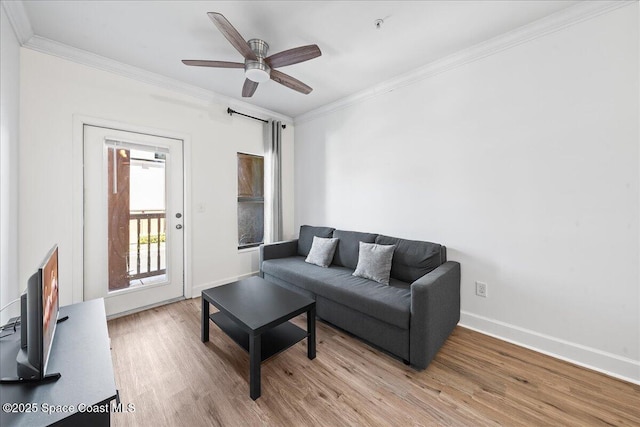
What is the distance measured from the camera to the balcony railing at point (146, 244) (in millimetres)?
2795

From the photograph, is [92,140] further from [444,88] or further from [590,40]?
Result: [590,40]

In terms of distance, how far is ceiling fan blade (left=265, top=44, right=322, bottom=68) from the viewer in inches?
71.3

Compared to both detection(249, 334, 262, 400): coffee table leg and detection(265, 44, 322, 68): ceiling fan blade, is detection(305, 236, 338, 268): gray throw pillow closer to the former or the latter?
detection(249, 334, 262, 400): coffee table leg

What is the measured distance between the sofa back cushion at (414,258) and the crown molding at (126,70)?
288 cm

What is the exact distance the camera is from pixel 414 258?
98.9 inches

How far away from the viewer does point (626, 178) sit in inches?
68.1

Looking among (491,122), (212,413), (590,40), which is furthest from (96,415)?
(590,40)

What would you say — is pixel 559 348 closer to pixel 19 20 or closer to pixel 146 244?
pixel 146 244

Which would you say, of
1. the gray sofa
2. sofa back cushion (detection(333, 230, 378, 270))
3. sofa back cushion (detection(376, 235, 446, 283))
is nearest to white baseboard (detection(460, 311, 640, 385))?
the gray sofa

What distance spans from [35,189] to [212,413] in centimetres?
244

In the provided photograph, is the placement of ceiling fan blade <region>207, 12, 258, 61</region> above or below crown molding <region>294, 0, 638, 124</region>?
below

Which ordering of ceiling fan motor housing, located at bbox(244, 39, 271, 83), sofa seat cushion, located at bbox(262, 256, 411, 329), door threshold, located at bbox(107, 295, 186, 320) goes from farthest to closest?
door threshold, located at bbox(107, 295, 186, 320), ceiling fan motor housing, located at bbox(244, 39, 271, 83), sofa seat cushion, located at bbox(262, 256, 411, 329)

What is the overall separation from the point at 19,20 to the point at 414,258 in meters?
3.80

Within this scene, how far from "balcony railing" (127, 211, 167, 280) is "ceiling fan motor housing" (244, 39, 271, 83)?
1961 mm
